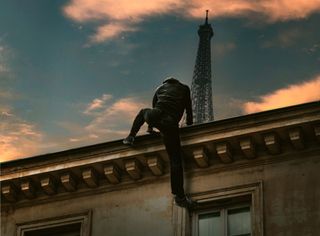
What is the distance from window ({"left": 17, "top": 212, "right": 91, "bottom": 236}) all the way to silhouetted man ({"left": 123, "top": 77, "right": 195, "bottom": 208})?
218 cm

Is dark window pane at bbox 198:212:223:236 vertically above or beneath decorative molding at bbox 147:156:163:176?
beneath

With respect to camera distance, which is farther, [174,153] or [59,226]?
[59,226]

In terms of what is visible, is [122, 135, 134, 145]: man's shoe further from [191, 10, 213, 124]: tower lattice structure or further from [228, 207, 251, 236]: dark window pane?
[191, 10, 213, 124]: tower lattice structure

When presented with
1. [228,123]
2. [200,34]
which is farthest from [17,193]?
[200,34]

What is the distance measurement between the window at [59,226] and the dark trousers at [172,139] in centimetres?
241

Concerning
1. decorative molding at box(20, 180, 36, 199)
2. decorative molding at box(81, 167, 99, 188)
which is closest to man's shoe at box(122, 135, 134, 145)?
decorative molding at box(81, 167, 99, 188)

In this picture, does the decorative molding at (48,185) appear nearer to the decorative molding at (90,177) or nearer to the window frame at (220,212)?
the decorative molding at (90,177)

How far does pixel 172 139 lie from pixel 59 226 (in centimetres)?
364

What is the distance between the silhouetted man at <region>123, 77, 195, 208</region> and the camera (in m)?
18.8

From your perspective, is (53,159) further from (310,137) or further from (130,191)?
(310,137)

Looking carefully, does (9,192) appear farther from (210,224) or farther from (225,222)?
(225,222)

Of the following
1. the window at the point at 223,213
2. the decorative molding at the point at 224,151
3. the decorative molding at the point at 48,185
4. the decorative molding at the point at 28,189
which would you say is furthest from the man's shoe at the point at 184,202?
the decorative molding at the point at 28,189

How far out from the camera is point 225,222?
18.6m

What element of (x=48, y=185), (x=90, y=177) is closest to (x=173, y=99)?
(x=90, y=177)
